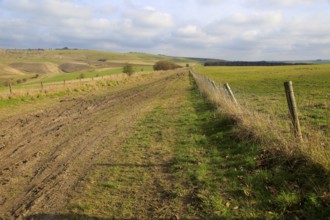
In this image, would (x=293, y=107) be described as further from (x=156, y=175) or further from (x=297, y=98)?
(x=297, y=98)

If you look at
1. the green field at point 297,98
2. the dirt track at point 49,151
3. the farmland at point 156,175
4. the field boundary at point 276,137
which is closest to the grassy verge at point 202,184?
the farmland at point 156,175

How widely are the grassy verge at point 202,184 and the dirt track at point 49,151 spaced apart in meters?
0.59

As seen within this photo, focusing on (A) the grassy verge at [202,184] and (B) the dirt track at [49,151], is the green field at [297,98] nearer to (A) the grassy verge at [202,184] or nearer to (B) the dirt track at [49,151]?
(A) the grassy verge at [202,184]

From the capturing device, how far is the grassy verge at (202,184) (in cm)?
511

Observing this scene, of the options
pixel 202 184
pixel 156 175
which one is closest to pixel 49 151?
pixel 156 175

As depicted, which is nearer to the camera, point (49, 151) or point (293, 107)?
point (293, 107)

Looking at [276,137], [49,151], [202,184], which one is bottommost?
[202,184]

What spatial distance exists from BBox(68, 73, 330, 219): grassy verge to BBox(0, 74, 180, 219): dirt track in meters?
0.59

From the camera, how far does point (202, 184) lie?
6.27 metres

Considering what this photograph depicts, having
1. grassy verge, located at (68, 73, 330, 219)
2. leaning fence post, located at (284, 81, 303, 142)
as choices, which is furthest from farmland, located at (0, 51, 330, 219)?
leaning fence post, located at (284, 81, 303, 142)

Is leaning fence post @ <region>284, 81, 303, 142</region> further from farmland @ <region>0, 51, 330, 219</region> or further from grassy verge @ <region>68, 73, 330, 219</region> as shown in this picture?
grassy verge @ <region>68, 73, 330, 219</region>

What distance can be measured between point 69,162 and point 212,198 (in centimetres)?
407

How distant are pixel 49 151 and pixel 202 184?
16.8 feet

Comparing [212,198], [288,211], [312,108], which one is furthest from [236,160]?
[312,108]
